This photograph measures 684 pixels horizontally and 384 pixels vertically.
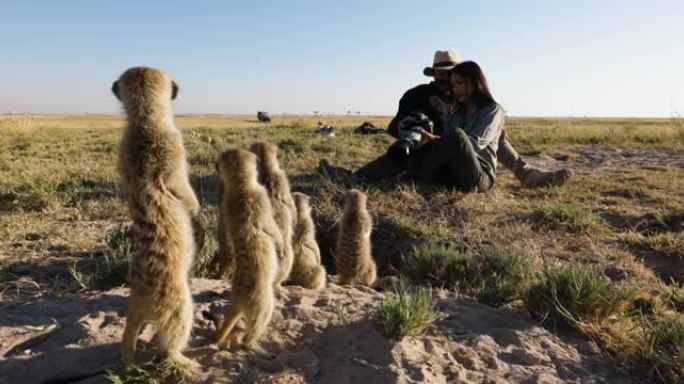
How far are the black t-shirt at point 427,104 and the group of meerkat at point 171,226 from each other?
220 inches

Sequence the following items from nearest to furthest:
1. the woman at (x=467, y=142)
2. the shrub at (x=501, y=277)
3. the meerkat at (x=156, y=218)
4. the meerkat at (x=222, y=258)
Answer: the meerkat at (x=156, y=218), the meerkat at (x=222, y=258), the shrub at (x=501, y=277), the woman at (x=467, y=142)

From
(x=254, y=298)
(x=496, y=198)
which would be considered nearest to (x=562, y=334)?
(x=254, y=298)

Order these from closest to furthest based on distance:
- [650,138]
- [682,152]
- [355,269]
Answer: [355,269] → [682,152] → [650,138]

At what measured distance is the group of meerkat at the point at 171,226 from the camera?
9.14 ft

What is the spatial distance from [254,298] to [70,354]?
3.45 feet

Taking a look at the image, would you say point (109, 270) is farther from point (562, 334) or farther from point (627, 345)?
point (627, 345)

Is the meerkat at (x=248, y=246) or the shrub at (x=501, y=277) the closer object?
the meerkat at (x=248, y=246)

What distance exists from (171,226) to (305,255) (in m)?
1.79

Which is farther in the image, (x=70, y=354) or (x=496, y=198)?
(x=496, y=198)

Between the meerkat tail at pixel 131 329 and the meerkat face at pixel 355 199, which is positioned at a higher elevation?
the meerkat face at pixel 355 199

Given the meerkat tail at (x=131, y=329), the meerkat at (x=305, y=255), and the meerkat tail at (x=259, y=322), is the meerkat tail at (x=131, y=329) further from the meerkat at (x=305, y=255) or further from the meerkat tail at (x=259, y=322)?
the meerkat at (x=305, y=255)

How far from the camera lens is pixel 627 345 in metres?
3.59

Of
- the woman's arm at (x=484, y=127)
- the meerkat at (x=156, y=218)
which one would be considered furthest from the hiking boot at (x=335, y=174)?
the meerkat at (x=156, y=218)

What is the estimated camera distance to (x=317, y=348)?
3.37 m
